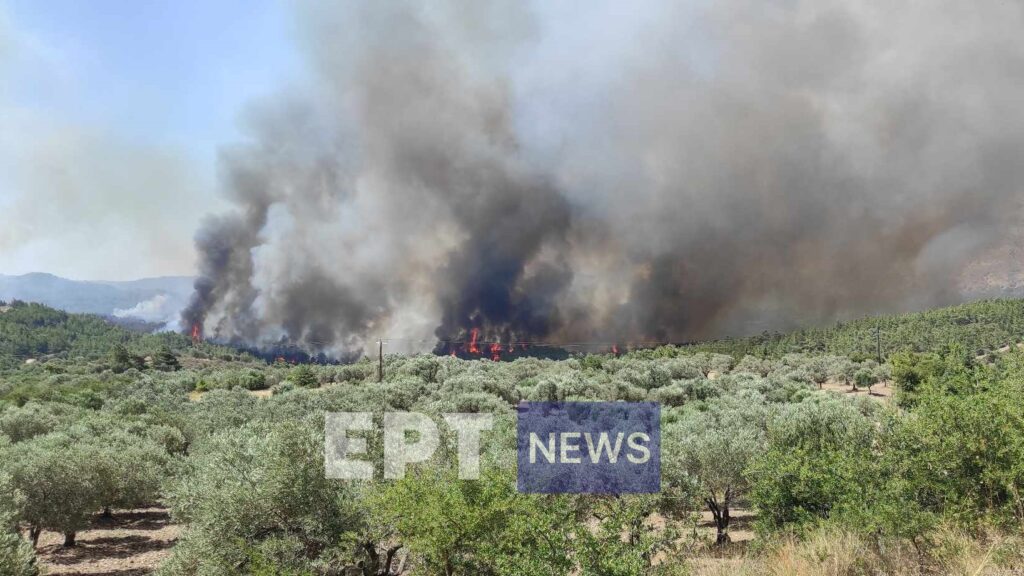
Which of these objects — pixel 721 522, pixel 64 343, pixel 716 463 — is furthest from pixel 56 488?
pixel 64 343

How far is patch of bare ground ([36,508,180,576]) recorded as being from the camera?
2233 cm

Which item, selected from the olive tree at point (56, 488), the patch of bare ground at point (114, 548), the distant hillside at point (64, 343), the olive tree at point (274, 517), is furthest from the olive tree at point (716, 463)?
the distant hillside at point (64, 343)

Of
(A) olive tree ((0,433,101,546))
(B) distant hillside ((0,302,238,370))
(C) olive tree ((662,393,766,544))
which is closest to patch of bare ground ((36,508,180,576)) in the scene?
(A) olive tree ((0,433,101,546))

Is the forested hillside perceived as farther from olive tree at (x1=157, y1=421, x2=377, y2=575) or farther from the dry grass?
olive tree at (x1=157, y1=421, x2=377, y2=575)

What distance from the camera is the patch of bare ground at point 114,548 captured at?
73.3 ft

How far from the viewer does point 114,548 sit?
25141 mm

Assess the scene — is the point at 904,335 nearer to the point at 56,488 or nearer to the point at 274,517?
the point at 274,517

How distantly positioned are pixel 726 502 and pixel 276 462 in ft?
59.5

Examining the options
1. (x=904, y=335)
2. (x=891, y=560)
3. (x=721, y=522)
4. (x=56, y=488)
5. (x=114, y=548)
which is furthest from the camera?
(x=904, y=335)

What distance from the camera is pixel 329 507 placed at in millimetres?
15695

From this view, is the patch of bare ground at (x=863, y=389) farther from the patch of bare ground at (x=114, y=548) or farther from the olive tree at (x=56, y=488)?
the olive tree at (x=56, y=488)

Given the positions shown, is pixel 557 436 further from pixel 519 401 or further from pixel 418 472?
pixel 519 401

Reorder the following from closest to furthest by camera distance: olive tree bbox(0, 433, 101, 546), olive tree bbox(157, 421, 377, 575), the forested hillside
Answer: olive tree bbox(157, 421, 377, 575) < olive tree bbox(0, 433, 101, 546) < the forested hillside

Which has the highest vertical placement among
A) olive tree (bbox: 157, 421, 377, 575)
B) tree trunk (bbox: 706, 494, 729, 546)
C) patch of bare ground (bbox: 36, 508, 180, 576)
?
olive tree (bbox: 157, 421, 377, 575)
